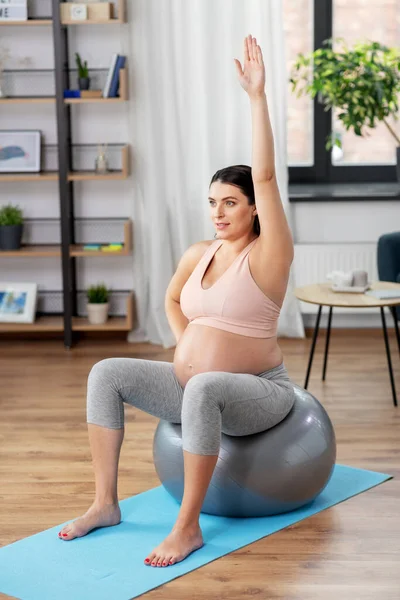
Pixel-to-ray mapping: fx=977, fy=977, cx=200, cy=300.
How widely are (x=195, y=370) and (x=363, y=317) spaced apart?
8.72 feet

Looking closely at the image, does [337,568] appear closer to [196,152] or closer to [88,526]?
[88,526]

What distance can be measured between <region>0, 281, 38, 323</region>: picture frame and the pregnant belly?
236 centimetres

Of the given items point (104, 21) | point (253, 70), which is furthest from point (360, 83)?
point (253, 70)

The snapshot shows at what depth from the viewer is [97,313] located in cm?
491

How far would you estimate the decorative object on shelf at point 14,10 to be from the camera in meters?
4.65

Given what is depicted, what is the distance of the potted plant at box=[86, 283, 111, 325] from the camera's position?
4898 millimetres

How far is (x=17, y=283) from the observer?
5.01 meters

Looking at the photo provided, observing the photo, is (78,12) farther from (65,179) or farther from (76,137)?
(65,179)

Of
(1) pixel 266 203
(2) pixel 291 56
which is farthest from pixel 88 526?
(2) pixel 291 56

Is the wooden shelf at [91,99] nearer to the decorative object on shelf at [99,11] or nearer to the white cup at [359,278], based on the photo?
the decorative object on shelf at [99,11]

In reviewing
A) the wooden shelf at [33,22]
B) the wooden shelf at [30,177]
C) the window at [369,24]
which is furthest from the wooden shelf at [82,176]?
the window at [369,24]

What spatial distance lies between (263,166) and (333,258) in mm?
2545

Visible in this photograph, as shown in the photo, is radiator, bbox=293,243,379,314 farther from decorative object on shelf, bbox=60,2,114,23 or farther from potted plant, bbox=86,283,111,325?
decorative object on shelf, bbox=60,2,114,23

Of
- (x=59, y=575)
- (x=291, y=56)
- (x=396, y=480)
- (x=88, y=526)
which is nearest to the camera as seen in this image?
(x=59, y=575)
